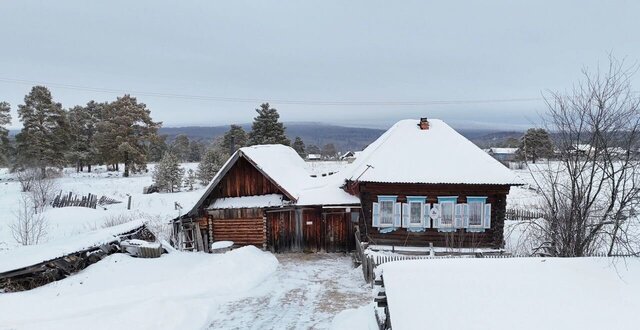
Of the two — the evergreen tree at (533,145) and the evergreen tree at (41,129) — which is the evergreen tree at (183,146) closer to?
the evergreen tree at (41,129)

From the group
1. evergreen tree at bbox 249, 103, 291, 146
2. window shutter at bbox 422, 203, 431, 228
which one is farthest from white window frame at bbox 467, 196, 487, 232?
evergreen tree at bbox 249, 103, 291, 146

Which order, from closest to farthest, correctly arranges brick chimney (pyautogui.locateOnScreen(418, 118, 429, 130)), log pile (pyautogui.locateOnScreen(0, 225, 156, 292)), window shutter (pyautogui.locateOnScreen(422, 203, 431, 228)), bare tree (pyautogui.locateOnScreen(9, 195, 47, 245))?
log pile (pyautogui.locateOnScreen(0, 225, 156, 292))
window shutter (pyautogui.locateOnScreen(422, 203, 431, 228))
bare tree (pyautogui.locateOnScreen(9, 195, 47, 245))
brick chimney (pyautogui.locateOnScreen(418, 118, 429, 130))

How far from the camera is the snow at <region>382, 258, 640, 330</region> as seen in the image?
210 inches

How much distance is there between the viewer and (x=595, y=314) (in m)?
5.31

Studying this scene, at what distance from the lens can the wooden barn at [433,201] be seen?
1908 cm

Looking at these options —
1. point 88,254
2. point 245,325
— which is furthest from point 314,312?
point 88,254

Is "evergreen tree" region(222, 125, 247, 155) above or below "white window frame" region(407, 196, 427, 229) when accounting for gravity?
above

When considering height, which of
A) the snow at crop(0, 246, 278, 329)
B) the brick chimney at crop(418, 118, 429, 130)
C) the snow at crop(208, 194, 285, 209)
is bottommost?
the snow at crop(0, 246, 278, 329)

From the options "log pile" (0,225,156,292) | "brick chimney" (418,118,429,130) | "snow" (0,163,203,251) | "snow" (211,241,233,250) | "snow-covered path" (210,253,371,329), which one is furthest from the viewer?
"snow" (0,163,203,251)

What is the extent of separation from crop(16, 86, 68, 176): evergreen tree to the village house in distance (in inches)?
1255

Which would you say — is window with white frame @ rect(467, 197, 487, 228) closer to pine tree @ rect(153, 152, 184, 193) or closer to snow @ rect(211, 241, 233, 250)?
snow @ rect(211, 241, 233, 250)

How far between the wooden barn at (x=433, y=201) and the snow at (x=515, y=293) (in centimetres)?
1219

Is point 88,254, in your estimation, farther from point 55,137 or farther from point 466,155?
point 55,137

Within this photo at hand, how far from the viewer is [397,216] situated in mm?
19672
